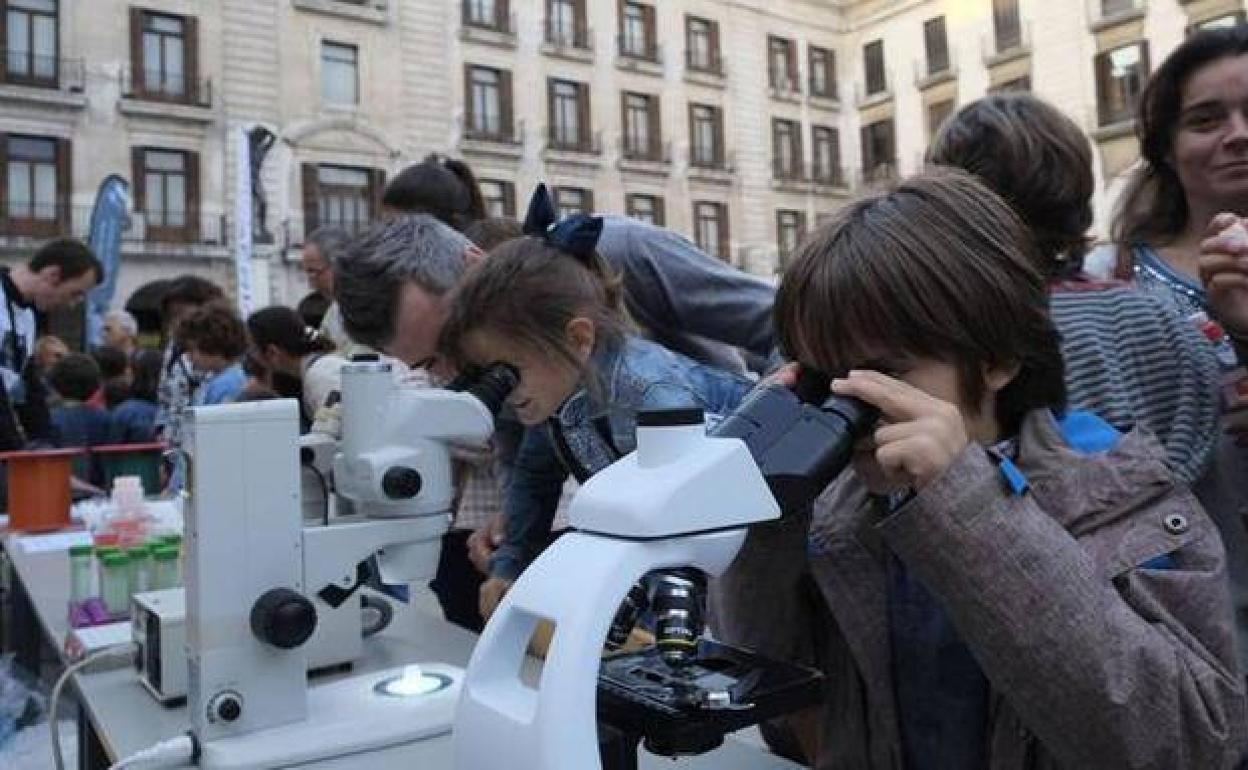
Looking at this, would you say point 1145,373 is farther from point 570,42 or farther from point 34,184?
point 570,42

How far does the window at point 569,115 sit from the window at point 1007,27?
629 cm

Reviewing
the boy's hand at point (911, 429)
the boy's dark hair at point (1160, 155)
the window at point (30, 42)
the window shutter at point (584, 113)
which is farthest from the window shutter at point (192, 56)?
the boy's hand at point (911, 429)

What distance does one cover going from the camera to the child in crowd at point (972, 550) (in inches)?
21.7

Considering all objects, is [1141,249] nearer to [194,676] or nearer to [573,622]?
[573,622]

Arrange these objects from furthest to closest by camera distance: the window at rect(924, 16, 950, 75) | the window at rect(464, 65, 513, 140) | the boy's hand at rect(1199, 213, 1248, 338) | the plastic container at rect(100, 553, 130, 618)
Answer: the window at rect(924, 16, 950, 75), the window at rect(464, 65, 513, 140), the plastic container at rect(100, 553, 130, 618), the boy's hand at rect(1199, 213, 1248, 338)

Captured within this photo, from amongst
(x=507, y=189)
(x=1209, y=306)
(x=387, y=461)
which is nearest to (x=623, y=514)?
(x=387, y=461)

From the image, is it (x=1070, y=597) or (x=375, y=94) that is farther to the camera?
(x=375, y=94)

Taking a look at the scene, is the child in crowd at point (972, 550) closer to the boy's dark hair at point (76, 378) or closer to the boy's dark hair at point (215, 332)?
the boy's dark hair at point (215, 332)

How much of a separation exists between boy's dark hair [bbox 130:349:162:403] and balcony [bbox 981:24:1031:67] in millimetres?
13231

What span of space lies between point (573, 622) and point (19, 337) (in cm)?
343

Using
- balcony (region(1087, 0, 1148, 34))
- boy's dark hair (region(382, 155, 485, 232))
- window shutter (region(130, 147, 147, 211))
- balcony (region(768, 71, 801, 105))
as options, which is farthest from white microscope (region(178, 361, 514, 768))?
balcony (region(768, 71, 801, 105))

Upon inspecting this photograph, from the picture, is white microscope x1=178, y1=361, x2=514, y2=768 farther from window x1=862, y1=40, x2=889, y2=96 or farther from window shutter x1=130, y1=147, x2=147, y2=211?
window x1=862, y1=40, x2=889, y2=96

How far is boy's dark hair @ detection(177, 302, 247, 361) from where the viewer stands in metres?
3.14

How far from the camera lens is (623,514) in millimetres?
432
